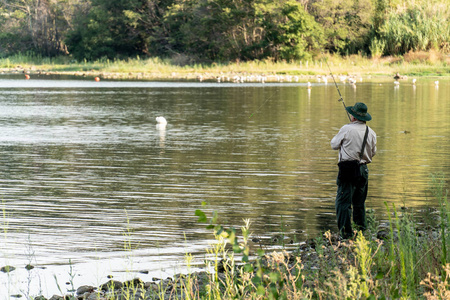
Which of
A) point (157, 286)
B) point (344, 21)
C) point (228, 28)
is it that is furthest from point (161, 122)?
point (344, 21)

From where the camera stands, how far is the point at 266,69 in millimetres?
64062

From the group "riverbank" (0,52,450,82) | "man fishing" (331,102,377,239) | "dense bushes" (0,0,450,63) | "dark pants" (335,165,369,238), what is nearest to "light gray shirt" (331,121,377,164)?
"man fishing" (331,102,377,239)

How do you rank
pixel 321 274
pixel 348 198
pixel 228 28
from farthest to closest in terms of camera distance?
1. pixel 228 28
2. pixel 348 198
3. pixel 321 274

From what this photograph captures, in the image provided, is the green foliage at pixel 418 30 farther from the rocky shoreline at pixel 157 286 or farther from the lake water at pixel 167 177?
the rocky shoreline at pixel 157 286

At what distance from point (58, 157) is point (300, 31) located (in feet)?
162

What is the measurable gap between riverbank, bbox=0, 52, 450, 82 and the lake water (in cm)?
2651

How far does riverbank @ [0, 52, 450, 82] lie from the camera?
59750 mm

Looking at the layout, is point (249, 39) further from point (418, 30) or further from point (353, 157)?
point (353, 157)

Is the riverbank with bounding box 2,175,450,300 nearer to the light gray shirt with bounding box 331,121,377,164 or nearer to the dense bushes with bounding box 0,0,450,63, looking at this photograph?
the light gray shirt with bounding box 331,121,377,164

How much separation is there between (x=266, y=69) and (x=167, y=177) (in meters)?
50.5

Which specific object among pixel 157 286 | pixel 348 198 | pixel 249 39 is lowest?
pixel 157 286

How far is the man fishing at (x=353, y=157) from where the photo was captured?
27.8 ft

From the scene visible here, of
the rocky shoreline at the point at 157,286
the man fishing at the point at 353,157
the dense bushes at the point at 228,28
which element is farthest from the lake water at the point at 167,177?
the dense bushes at the point at 228,28

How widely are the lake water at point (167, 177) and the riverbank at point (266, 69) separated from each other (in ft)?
87.0
